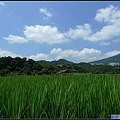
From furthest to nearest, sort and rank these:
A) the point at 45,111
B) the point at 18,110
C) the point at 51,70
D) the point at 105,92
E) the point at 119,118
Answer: the point at 51,70 → the point at 105,92 → the point at 45,111 → the point at 18,110 → the point at 119,118

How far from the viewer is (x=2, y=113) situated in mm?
1597

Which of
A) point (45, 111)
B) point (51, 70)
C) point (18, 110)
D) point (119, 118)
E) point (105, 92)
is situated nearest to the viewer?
point (119, 118)

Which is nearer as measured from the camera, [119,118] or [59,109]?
[119,118]

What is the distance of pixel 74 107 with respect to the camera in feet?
5.21

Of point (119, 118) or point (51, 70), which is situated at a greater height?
point (51, 70)

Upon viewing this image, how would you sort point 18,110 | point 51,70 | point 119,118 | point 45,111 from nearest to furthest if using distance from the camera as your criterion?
1. point 119,118
2. point 18,110
3. point 45,111
4. point 51,70

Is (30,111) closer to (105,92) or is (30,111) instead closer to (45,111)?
(45,111)

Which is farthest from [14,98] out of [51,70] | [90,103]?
[51,70]

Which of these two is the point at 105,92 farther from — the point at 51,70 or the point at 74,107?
the point at 51,70

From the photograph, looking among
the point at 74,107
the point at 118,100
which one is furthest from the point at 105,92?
the point at 74,107

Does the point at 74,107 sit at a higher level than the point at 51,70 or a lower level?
lower

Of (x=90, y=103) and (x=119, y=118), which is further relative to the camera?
(x=90, y=103)

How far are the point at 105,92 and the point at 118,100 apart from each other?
0.73ft

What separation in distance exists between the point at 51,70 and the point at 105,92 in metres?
6.18
